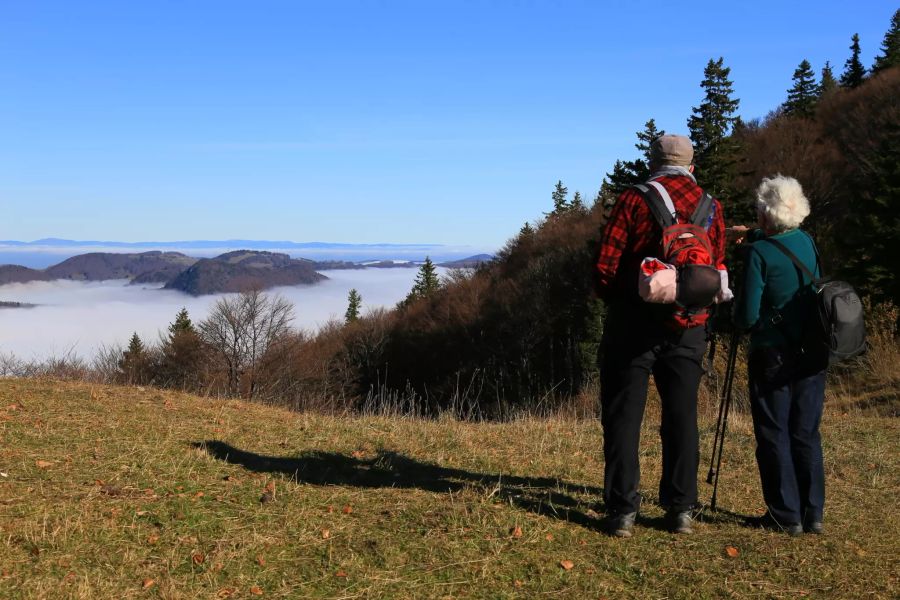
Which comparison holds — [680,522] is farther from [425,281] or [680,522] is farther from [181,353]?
[425,281]

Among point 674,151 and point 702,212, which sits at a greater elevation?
point 674,151

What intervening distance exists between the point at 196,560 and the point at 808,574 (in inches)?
114

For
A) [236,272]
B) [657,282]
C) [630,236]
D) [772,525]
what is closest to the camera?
[657,282]

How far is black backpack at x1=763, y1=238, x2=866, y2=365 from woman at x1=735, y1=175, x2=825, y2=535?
5cm

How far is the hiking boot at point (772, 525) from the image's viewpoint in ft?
14.0

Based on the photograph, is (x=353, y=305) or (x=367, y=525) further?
(x=353, y=305)

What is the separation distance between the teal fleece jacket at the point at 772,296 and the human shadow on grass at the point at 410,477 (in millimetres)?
1435

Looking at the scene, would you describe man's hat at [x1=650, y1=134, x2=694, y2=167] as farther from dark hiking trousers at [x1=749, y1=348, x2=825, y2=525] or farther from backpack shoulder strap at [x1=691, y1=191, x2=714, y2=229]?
dark hiking trousers at [x1=749, y1=348, x2=825, y2=525]

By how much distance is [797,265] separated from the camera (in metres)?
4.25

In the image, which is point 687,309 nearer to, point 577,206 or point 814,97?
point 814,97

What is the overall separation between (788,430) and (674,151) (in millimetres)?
1703

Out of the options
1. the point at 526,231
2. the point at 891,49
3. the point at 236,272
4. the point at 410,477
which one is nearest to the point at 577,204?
the point at 526,231

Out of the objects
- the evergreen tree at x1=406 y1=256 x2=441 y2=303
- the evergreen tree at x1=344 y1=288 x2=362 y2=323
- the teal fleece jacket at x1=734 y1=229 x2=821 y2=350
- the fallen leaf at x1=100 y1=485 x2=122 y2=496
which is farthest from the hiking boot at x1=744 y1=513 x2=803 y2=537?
the evergreen tree at x1=344 y1=288 x2=362 y2=323

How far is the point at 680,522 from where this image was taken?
4.18 metres
